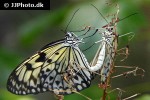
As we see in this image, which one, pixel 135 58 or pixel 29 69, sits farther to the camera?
pixel 135 58

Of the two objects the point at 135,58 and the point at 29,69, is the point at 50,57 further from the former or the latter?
the point at 135,58

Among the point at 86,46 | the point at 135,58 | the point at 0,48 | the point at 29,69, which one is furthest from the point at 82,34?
the point at 135,58

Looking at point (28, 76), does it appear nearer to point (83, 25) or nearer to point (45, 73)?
point (45, 73)

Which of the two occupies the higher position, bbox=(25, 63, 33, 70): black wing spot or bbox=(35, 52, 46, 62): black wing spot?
bbox=(35, 52, 46, 62): black wing spot

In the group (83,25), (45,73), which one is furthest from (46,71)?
(83,25)

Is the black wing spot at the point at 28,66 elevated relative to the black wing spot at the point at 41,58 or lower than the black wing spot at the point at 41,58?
lower

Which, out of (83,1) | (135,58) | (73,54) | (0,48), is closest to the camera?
(73,54)

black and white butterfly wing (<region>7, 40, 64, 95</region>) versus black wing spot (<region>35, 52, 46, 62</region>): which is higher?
black wing spot (<region>35, 52, 46, 62</region>)

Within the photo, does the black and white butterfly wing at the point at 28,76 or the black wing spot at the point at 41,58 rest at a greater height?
the black wing spot at the point at 41,58
